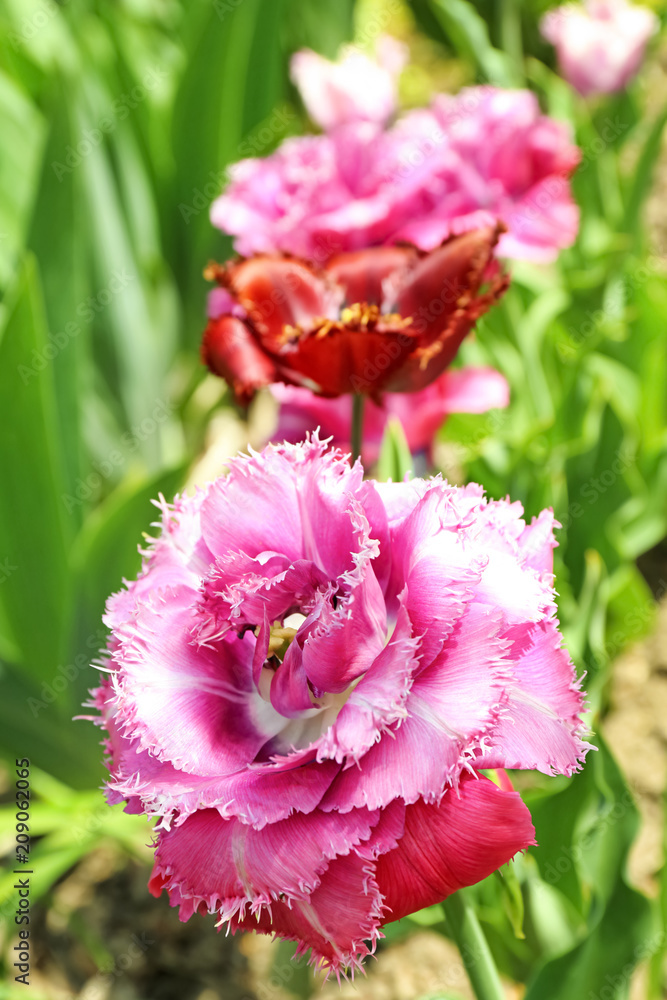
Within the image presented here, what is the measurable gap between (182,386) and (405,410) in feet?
3.37

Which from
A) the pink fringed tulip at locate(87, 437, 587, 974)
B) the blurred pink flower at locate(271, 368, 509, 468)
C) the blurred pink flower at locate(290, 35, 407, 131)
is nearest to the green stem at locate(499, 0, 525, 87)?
the blurred pink flower at locate(290, 35, 407, 131)

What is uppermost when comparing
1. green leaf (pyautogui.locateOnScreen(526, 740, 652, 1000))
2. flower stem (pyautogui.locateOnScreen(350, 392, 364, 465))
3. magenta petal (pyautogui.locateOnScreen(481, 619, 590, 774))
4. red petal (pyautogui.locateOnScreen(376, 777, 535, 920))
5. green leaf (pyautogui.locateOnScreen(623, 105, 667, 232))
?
magenta petal (pyautogui.locateOnScreen(481, 619, 590, 774))

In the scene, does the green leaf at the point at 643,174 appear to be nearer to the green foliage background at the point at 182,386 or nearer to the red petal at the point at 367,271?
the green foliage background at the point at 182,386

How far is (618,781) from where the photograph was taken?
0.58 metres

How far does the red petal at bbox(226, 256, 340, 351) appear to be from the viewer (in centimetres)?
57

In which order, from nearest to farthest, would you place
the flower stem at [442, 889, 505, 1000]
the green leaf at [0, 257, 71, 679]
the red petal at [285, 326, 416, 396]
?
the flower stem at [442, 889, 505, 1000] → the red petal at [285, 326, 416, 396] → the green leaf at [0, 257, 71, 679]

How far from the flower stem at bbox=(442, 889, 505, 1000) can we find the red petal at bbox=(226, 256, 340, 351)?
1.17 feet

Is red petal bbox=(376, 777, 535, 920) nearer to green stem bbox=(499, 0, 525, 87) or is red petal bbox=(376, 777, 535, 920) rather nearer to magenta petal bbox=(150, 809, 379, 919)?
magenta petal bbox=(150, 809, 379, 919)

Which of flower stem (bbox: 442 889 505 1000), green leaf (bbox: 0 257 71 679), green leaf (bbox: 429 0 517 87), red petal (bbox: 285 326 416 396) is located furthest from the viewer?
green leaf (bbox: 429 0 517 87)

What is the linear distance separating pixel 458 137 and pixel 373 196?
4.9 inches

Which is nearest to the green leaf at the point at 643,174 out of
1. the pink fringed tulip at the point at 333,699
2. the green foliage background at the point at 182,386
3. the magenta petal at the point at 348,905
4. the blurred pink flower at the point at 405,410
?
the green foliage background at the point at 182,386

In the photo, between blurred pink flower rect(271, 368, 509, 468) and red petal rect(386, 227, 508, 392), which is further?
blurred pink flower rect(271, 368, 509, 468)

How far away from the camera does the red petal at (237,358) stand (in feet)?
1.86

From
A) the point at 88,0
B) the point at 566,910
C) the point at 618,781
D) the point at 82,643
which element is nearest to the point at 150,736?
the point at 618,781
